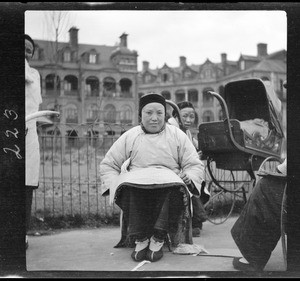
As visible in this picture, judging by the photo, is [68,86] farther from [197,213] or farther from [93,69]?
[197,213]

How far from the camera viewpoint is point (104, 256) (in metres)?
4.29

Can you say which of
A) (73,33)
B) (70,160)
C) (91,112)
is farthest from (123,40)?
(91,112)

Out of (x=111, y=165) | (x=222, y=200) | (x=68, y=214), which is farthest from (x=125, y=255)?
(x=222, y=200)

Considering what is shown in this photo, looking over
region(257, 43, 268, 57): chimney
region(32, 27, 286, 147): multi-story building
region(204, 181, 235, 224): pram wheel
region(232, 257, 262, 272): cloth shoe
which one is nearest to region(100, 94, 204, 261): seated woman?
region(232, 257, 262, 272): cloth shoe

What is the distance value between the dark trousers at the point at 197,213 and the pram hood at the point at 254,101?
1.39 meters

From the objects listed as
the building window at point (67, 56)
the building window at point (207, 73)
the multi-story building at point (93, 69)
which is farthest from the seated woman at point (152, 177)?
the building window at point (207, 73)

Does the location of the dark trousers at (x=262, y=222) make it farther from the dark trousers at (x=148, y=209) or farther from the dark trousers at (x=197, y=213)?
the dark trousers at (x=197, y=213)

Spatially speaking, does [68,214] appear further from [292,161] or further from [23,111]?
[292,161]

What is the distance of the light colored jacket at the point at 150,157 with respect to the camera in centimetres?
445

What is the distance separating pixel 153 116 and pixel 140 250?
130 centimetres

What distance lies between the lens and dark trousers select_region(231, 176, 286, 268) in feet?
12.6

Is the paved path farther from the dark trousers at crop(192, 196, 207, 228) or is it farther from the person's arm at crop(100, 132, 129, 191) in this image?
the person's arm at crop(100, 132, 129, 191)

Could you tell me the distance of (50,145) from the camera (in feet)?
21.4

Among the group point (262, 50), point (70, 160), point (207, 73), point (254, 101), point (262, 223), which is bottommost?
point (262, 223)
